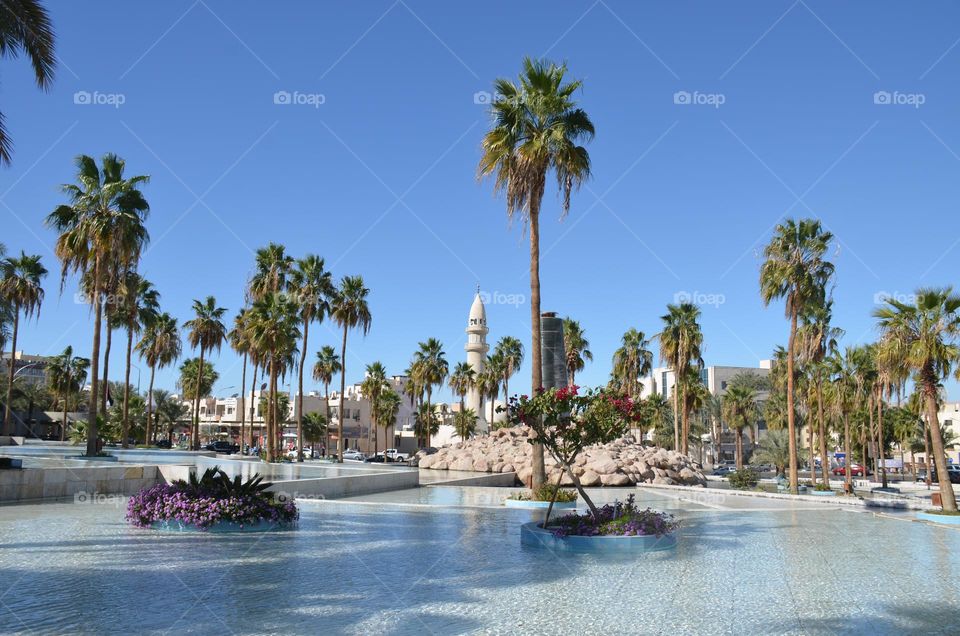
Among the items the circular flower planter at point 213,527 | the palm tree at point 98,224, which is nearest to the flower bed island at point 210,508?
the circular flower planter at point 213,527

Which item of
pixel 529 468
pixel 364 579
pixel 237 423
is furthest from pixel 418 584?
pixel 237 423

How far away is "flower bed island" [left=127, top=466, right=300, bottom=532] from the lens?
541 inches

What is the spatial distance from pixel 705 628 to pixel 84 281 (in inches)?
1494

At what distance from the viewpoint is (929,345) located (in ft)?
69.9

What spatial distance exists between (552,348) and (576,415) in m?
25.0

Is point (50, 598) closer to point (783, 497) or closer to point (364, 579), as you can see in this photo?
point (364, 579)

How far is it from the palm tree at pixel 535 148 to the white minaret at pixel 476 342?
2525 inches

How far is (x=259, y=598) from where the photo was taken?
8.62 metres

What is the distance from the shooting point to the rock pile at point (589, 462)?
35969 millimetres

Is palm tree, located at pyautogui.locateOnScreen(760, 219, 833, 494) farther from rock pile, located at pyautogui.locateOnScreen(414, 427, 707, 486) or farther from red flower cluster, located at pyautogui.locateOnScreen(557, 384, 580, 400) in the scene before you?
red flower cluster, located at pyautogui.locateOnScreen(557, 384, 580, 400)

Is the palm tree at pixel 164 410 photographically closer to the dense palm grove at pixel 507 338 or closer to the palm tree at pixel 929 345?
the dense palm grove at pixel 507 338

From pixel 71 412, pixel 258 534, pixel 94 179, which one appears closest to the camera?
pixel 258 534

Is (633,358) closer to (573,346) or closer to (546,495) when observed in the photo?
(573,346)

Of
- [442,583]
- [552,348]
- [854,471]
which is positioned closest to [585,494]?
[442,583]
